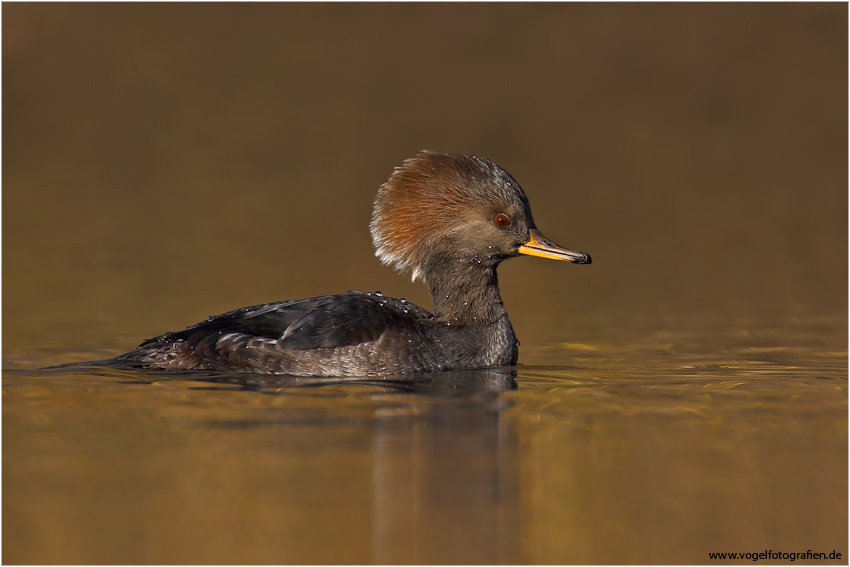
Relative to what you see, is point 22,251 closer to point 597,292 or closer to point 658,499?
point 597,292

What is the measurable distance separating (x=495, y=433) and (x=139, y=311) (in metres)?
5.96

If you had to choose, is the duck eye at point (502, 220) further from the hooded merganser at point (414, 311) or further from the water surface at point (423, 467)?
the water surface at point (423, 467)

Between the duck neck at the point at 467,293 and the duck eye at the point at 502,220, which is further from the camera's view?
the duck neck at the point at 467,293

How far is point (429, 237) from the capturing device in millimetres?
→ 9148

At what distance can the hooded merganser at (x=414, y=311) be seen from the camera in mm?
8617

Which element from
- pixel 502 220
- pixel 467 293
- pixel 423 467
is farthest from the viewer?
pixel 467 293

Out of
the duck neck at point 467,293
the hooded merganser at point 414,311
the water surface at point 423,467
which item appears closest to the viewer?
the water surface at point 423,467

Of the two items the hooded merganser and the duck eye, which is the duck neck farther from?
the duck eye

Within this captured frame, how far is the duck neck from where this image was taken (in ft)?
30.0

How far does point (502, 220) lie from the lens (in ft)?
29.4

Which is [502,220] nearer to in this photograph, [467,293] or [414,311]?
[467,293]

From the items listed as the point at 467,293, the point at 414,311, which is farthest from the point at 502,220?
the point at 414,311

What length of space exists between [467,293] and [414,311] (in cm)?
43

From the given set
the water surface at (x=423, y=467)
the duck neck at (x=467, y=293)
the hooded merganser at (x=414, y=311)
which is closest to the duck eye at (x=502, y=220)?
the hooded merganser at (x=414, y=311)
